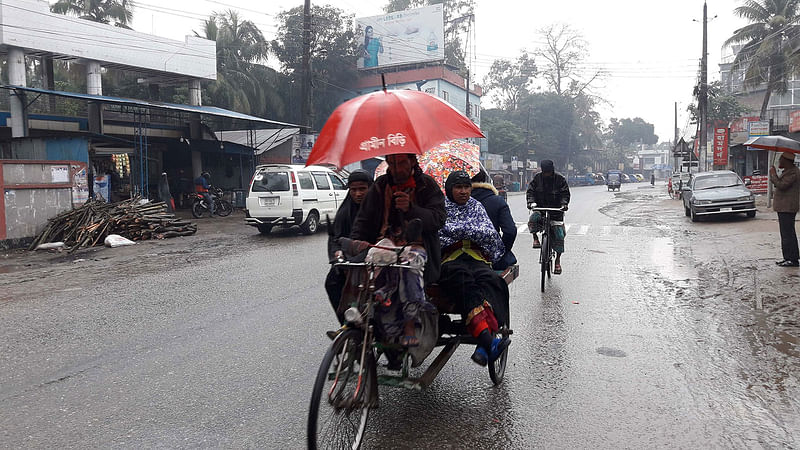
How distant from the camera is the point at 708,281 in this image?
905 centimetres

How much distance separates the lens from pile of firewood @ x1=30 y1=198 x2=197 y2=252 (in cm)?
1457

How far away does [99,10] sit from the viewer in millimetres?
34156

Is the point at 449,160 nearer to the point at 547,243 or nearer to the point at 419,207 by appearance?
the point at 419,207

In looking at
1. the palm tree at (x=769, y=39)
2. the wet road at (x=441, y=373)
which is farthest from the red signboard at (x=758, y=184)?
the wet road at (x=441, y=373)

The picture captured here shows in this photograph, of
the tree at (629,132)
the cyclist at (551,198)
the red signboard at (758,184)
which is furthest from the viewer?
the tree at (629,132)

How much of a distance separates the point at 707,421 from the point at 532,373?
136cm

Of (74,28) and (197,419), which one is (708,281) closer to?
(197,419)

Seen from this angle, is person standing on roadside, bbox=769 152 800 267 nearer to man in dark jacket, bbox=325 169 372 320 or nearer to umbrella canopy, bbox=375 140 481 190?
umbrella canopy, bbox=375 140 481 190

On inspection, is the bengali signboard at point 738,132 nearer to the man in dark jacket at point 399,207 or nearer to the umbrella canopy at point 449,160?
the umbrella canopy at point 449,160

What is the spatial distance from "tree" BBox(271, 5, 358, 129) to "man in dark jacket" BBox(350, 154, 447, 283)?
1524 inches

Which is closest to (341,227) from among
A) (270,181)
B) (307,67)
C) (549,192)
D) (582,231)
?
(549,192)

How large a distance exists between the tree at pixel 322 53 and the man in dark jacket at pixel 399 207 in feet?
127

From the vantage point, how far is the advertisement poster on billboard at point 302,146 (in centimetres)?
2636

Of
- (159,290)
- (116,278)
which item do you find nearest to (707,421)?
(159,290)
